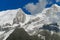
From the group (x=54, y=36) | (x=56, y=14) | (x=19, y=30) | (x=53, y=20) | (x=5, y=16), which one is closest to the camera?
(x=19, y=30)

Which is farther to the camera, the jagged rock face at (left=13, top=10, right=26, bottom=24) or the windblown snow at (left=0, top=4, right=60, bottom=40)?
the jagged rock face at (left=13, top=10, right=26, bottom=24)

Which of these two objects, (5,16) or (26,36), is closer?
(26,36)

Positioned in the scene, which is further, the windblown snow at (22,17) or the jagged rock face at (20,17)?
the jagged rock face at (20,17)

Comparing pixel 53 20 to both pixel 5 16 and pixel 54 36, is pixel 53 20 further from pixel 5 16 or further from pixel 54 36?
pixel 5 16

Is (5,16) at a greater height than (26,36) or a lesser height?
A: greater

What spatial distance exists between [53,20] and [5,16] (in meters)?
23.3

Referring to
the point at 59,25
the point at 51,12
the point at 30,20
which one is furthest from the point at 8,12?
the point at 59,25

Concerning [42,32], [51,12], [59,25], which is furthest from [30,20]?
[42,32]

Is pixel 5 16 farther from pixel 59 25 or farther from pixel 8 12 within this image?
pixel 59 25

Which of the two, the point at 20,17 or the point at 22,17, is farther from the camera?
the point at 22,17

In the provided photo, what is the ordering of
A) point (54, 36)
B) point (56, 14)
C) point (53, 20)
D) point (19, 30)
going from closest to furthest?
point (19, 30) < point (54, 36) < point (53, 20) < point (56, 14)

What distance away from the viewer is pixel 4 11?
308 feet

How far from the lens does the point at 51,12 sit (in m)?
87.3

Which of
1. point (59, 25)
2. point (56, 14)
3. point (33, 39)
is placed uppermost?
point (56, 14)
